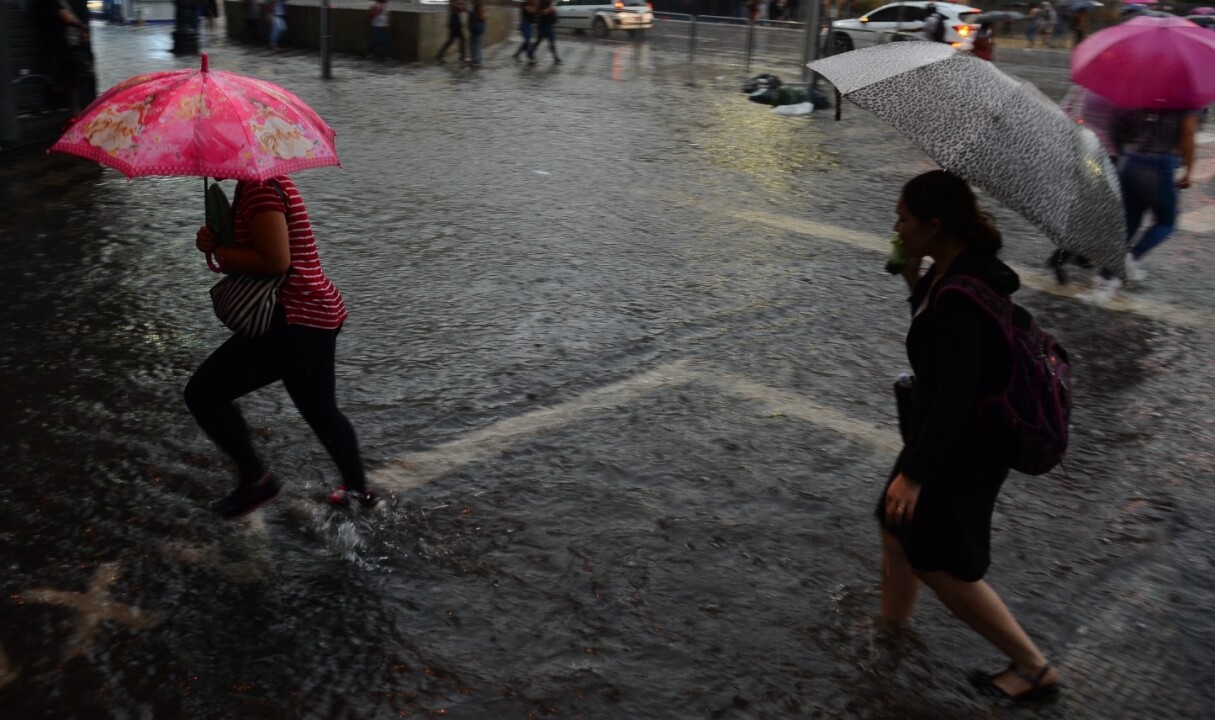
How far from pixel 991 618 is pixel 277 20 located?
81.7ft

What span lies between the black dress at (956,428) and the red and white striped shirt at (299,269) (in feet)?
6.52

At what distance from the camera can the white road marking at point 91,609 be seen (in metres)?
3.54

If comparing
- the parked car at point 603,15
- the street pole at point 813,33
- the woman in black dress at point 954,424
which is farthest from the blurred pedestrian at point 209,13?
the woman in black dress at point 954,424

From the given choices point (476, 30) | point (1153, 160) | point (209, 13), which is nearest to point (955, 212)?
point (1153, 160)

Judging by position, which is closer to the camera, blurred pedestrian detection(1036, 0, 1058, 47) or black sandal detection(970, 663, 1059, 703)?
black sandal detection(970, 663, 1059, 703)

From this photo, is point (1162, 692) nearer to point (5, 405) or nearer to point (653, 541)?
point (653, 541)

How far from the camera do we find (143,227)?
8.66m

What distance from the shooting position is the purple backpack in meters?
3.04

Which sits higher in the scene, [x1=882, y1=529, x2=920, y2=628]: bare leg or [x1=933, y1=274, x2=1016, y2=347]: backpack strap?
[x1=933, y1=274, x2=1016, y2=347]: backpack strap

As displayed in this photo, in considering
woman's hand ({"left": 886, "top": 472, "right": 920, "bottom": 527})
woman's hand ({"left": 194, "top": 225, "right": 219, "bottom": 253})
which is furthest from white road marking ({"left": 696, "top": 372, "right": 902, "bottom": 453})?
woman's hand ({"left": 194, "top": 225, "right": 219, "bottom": 253})

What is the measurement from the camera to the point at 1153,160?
754 cm

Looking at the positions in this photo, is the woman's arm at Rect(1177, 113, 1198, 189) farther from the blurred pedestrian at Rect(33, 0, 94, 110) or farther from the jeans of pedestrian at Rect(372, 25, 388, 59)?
the jeans of pedestrian at Rect(372, 25, 388, 59)

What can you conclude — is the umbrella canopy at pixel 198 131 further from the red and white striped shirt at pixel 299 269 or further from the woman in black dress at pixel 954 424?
the woman in black dress at pixel 954 424

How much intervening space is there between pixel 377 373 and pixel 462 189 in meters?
4.86
